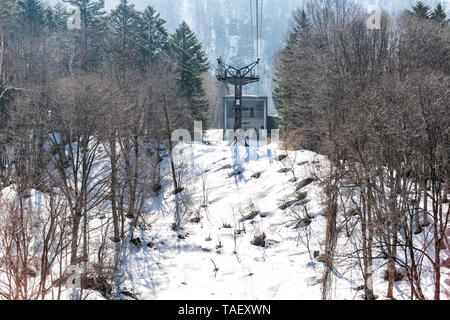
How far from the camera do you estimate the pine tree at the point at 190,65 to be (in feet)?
110

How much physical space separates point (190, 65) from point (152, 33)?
5796mm

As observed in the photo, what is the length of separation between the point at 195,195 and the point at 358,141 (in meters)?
14.0

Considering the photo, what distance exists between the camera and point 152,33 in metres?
34.3

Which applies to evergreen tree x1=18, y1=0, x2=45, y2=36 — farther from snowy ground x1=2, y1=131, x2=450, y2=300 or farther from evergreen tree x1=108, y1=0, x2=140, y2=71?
snowy ground x1=2, y1=131, x2=450, y2=300

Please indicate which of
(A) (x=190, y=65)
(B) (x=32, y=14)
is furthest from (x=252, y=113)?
(B) (x=32, y=14)

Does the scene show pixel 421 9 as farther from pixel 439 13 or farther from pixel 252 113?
pixel 252 113

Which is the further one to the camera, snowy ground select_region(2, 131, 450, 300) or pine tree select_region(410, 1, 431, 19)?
pine tree select_region(410, 1, 431, 19)

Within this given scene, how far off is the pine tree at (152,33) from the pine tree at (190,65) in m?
1.22

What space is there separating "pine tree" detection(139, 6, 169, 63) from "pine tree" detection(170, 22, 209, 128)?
1218 millimetres

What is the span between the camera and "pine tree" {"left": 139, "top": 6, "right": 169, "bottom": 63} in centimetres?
3347

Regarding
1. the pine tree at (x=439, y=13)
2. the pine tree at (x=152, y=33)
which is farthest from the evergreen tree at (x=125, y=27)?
the pine tree at (x=439, y=13)

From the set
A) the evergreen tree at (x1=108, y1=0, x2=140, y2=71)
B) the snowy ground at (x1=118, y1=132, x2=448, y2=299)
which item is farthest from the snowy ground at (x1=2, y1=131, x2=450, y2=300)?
the evergreen tree at (x1=108, y1=0, x2=140, y2=71)

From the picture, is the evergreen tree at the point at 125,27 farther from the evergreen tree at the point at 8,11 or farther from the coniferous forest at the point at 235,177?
the evergreen tree at the point at 8,11
